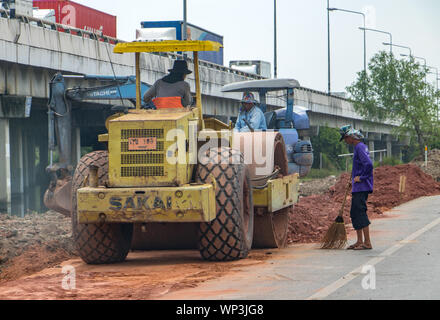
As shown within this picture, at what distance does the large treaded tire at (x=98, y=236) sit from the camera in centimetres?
1151

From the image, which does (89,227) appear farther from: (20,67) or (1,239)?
(20,67)

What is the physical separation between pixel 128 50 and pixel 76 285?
3.72m

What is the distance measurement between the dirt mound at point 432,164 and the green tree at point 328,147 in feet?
89.0

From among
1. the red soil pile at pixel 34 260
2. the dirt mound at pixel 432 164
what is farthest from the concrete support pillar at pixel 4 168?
the red soil pile at pixel 34 260

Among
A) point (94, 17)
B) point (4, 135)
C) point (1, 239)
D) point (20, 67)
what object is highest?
point (94, 17)

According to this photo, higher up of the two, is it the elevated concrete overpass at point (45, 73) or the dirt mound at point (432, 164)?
the elevated concrete overpass at point (45, 73)

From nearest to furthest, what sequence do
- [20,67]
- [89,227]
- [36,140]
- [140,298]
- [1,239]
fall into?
[140,298] < [89,227] < [1,239] < [20,67] < [36,140]

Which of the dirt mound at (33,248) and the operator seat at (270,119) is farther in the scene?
the operator seat at (270,119)

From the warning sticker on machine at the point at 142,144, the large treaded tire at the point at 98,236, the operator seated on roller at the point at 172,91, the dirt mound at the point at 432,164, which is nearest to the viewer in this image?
the warning sticker on machine at the point at 142,144

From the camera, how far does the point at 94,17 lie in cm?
4903

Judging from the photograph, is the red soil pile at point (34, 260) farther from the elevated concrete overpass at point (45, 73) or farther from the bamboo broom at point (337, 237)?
the elevated concrete overpass at point (45, 73)

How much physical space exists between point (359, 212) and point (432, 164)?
28174mm
